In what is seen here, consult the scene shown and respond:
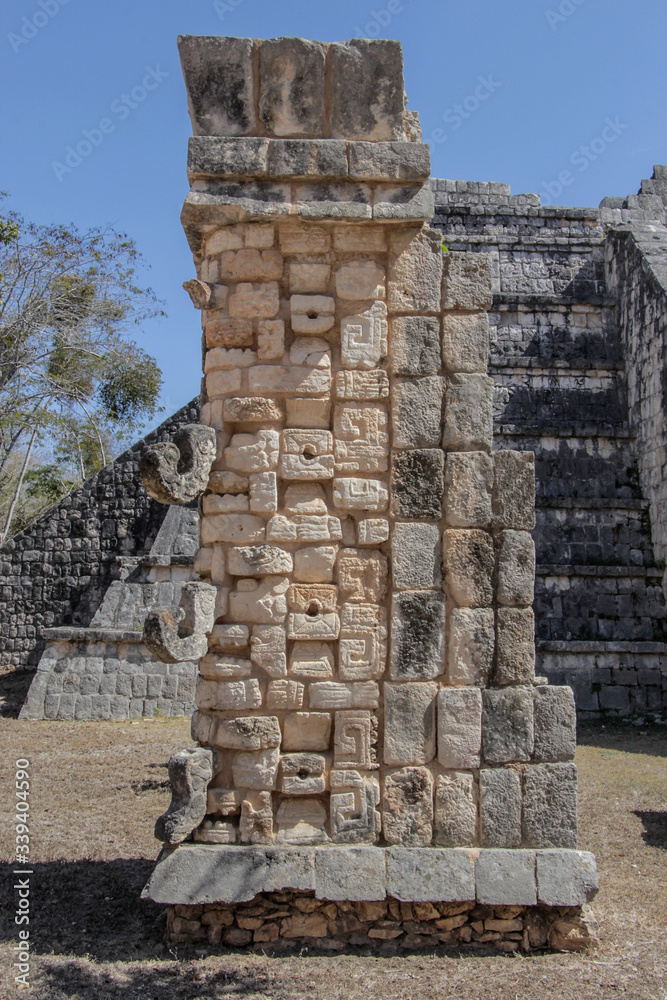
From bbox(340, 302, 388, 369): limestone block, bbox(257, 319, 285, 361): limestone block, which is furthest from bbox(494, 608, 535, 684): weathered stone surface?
bbox(257, 319, 285, 361): limestone block

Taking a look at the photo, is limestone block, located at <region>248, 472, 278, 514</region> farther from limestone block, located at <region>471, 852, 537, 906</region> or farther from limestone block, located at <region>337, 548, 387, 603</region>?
limestone block, located at <region>471, 852, 537, 906</region>

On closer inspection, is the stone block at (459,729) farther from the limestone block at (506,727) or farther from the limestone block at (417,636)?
the limestone block at (417,636)

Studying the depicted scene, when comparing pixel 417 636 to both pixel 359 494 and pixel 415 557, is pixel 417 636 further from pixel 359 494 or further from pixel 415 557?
pixel 359 494

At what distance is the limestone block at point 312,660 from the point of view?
4.17 metres

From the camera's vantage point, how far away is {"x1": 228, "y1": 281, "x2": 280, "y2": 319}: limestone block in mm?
4359

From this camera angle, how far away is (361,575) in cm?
427

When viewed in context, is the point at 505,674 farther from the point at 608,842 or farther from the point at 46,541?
the point at 46,541

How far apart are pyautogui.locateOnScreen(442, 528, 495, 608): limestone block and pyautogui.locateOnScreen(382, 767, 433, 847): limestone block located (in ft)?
2.90

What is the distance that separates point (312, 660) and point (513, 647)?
1.02 metres

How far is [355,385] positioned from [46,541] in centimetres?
1154

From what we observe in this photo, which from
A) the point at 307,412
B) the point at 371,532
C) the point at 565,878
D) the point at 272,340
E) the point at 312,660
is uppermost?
the point at 272,340

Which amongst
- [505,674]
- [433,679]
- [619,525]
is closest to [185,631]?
[433,679]

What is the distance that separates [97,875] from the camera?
5.21 m

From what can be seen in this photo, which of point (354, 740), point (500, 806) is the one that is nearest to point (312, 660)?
point (354, 740)
